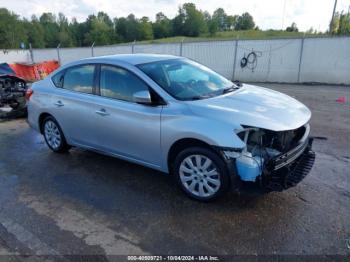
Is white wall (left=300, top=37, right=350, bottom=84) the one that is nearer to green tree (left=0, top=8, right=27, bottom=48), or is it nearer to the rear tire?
the rear tire

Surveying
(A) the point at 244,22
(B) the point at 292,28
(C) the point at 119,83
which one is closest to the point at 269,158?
(C) the point at 119,83

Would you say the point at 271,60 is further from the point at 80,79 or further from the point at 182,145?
the point at 182,145

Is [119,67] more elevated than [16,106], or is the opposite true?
[119,67]

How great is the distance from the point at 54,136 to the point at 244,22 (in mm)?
90228

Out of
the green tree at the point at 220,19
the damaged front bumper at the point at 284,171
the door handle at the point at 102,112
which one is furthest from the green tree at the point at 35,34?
the damaged front bumper at the point at 284,171

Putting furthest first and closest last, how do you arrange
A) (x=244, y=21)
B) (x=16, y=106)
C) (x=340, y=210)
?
(x=244, y=21)
(x=16, y=106)
(x=340, y=210)

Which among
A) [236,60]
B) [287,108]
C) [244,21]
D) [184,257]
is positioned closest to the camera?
[184,257]

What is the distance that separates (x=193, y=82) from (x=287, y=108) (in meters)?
1.25

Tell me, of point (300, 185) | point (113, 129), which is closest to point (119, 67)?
point (113, 129)

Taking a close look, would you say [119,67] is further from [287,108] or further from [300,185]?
[300,185]

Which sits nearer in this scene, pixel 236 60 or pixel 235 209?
pixel 235 209

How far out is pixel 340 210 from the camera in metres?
3.23

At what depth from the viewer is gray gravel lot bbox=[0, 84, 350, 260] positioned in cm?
277

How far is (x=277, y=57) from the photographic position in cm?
→ 1501
